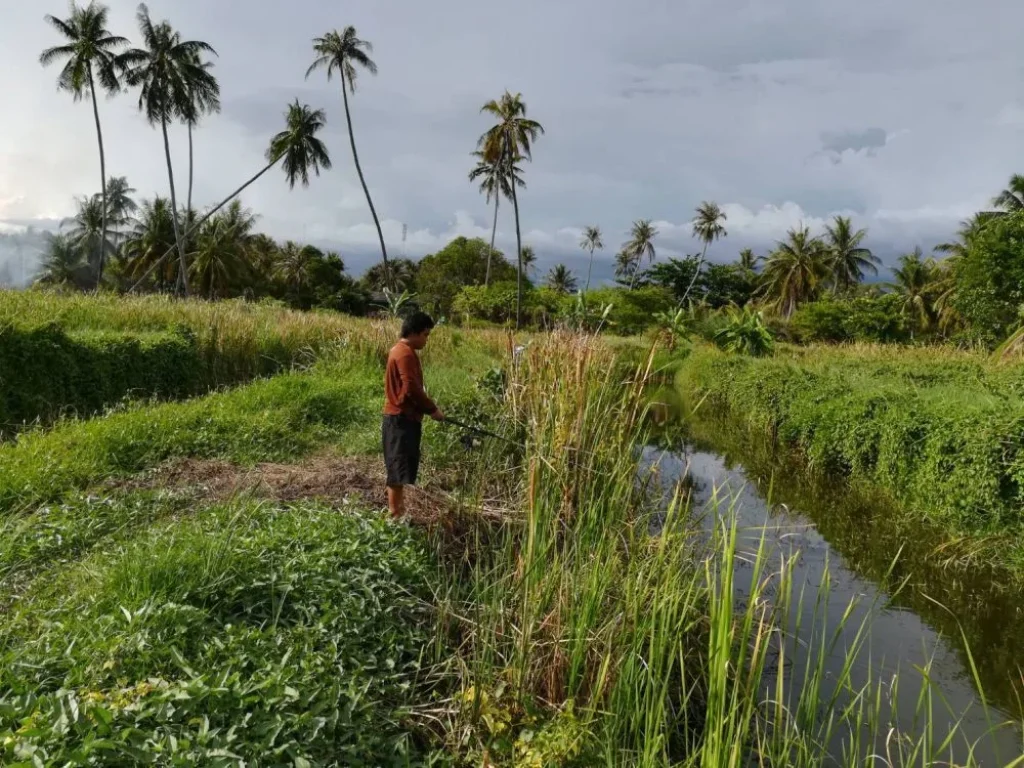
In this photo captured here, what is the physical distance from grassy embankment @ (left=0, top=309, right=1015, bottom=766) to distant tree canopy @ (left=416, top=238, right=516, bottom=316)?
34448mm

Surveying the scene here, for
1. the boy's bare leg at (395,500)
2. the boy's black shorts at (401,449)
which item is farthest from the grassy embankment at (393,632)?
the boy's black shorts at (401,449)

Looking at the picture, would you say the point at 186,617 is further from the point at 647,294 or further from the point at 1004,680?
the point at 647,294

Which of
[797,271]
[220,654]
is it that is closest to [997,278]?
[797,271]

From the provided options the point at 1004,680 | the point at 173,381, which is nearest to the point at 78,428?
the point at 173,381

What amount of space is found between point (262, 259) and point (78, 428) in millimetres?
38109

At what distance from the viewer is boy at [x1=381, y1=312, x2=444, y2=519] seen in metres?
4.12

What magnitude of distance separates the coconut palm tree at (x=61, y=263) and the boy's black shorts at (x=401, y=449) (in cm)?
4285

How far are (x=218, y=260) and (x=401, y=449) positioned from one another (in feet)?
107

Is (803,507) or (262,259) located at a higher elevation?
(262,259)

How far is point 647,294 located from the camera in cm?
3425

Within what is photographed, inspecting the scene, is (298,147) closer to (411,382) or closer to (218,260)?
(218,260)

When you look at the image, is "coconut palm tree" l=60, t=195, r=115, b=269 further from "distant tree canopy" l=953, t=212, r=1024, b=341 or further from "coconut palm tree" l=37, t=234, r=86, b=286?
"distant tree canopy" l=953, t=212, r=1024, b=341

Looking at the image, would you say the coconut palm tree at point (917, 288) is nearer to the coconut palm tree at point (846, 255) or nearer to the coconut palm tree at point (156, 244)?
the coconut palm tree at point (846, 255)

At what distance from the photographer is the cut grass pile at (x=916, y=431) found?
5705 millimetres
